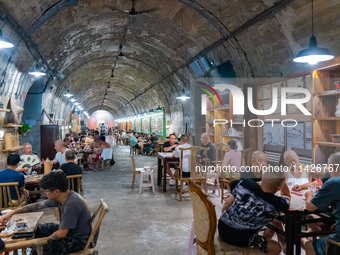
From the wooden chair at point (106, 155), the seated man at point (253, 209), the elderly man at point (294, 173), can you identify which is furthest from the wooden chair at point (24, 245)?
the wooden chair at point (106, 155)

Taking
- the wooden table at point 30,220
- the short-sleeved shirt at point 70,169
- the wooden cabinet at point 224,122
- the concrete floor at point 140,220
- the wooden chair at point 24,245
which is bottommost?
the concrete floor at point 140,220

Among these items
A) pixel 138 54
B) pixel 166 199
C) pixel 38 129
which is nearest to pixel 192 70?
pixel 138 54

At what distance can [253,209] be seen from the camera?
2.51m

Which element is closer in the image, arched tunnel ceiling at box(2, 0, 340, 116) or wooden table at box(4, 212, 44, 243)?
wooden table at box(4, 212, 44, 243)

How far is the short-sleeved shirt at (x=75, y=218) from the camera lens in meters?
2.52

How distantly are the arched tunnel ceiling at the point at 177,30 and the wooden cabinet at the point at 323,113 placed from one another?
529 millimetres

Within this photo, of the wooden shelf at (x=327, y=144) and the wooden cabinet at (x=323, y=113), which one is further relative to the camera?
the wooden cabinet at (x=323, y=113)

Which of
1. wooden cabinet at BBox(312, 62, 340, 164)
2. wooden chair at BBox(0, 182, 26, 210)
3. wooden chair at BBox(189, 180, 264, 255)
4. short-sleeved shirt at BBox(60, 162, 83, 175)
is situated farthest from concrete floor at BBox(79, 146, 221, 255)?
wooden cabinet at BBox(312, 62, 340, 164)

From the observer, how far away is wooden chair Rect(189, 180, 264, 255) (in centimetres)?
257

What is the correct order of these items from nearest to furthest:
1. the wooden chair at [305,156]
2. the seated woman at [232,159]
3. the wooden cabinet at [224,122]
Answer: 1. the wooden chair at [305,156]
2. the seated woman at [232,159]
3. the wooden cabinet at [224,122]

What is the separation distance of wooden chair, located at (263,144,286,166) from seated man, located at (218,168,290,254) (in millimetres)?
2818

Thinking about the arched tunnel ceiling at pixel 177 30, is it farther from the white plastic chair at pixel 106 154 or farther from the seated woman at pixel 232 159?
the white plastic chair at pixel 106 154

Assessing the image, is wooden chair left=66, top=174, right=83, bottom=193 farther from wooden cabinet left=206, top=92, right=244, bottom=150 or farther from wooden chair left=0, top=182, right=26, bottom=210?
wooden cabinet left=206, top=92, right=244, bottom=150

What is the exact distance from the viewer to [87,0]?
22.4ft
